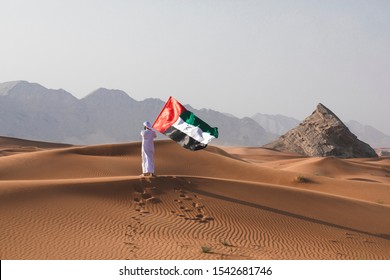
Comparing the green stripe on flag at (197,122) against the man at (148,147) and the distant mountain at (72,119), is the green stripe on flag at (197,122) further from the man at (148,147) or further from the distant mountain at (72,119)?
Answer: the distant mountain at (72,119)

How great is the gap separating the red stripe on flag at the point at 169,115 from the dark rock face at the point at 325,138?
122 feet

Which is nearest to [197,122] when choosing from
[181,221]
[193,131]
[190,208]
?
[193,131]

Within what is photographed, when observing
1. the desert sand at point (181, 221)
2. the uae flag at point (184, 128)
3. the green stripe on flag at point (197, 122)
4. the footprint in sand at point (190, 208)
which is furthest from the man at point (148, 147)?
the footprint in sand at point (190, 208)

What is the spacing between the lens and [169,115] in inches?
572

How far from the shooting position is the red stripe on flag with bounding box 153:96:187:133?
1438cm

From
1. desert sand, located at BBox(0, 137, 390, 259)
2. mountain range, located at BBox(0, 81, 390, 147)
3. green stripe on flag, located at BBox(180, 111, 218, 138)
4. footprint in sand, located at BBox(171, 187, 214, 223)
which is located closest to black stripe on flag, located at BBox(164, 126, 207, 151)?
green stripe on flag, located at BBox(180, 111, 218, 138)

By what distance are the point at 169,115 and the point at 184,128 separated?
73 centimetres

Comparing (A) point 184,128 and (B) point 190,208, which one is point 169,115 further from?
(B) point 190,208

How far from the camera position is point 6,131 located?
463ft

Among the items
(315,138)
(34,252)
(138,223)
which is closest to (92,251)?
(34,252)

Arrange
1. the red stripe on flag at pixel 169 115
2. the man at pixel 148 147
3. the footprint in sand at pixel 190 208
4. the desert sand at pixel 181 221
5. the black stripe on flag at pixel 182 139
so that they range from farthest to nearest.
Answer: the red stripe on flag at pixel 169 115 < the man at pixel 148 147 < the black stripe on flag at pixel 182 139 < the footprint in sand at pixel 190 208 < the desert sand at pixel 181 221

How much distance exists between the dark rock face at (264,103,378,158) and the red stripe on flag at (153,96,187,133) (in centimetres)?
3730

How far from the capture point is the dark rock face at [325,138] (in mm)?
49438

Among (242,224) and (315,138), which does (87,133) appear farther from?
(242,224)
